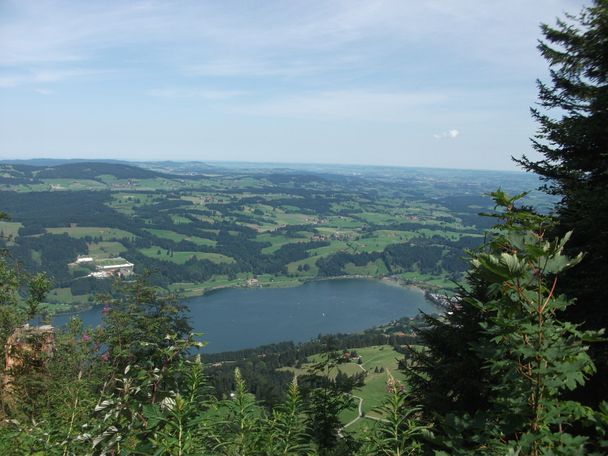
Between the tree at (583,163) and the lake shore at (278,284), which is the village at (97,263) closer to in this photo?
the lake shore at (278,284)

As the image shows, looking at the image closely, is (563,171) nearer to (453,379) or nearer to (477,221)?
(453,379)

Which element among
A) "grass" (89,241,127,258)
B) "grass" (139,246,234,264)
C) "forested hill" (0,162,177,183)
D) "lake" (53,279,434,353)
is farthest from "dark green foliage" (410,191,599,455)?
"forested hill" (0,162,177,183)

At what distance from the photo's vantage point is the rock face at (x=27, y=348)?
6930mm

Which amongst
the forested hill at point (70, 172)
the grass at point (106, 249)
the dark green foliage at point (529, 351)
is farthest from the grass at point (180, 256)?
the forested hill at point (70, 172)

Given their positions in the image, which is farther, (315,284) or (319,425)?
(315,284)

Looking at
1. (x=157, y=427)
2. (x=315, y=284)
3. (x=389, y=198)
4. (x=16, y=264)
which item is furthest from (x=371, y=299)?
(x=389, y=198)

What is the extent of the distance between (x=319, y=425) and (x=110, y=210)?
420ft

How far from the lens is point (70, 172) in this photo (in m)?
182

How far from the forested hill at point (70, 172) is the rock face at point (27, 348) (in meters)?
169

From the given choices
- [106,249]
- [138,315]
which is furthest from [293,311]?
[138,315]

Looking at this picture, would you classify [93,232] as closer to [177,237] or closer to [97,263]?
[177,237]

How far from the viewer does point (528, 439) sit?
5.27ft

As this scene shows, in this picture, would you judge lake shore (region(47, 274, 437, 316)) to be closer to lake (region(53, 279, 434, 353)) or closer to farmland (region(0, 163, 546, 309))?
farmland (region(0, 163, 546, 309))

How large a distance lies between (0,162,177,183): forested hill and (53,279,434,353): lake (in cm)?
12222
